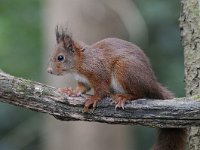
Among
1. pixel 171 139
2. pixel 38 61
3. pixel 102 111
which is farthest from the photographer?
pixel 38 61

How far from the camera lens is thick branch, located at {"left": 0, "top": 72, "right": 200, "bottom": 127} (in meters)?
3.88

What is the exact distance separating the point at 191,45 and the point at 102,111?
948 millimetres

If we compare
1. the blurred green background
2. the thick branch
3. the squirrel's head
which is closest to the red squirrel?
the squirrel's head

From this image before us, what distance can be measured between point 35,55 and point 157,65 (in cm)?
198

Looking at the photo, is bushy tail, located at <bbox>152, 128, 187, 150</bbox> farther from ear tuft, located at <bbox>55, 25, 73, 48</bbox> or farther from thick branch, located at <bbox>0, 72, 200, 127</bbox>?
ear tuft, located at <bbox>55, 25, 73, 48</bbox>

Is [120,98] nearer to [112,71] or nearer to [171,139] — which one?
[112,71]

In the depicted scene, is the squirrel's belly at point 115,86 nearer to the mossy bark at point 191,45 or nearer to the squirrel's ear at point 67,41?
the squirrel's ear at point 67,41

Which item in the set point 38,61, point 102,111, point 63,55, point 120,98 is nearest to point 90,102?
point 102,111

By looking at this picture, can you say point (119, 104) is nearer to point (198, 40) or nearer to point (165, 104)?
point (165, 104)

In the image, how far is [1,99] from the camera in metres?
3.98

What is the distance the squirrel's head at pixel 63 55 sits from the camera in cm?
454

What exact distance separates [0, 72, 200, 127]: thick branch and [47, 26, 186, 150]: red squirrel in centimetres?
12

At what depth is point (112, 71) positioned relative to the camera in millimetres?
4395

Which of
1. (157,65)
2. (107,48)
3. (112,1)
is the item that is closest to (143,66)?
(107,48)
